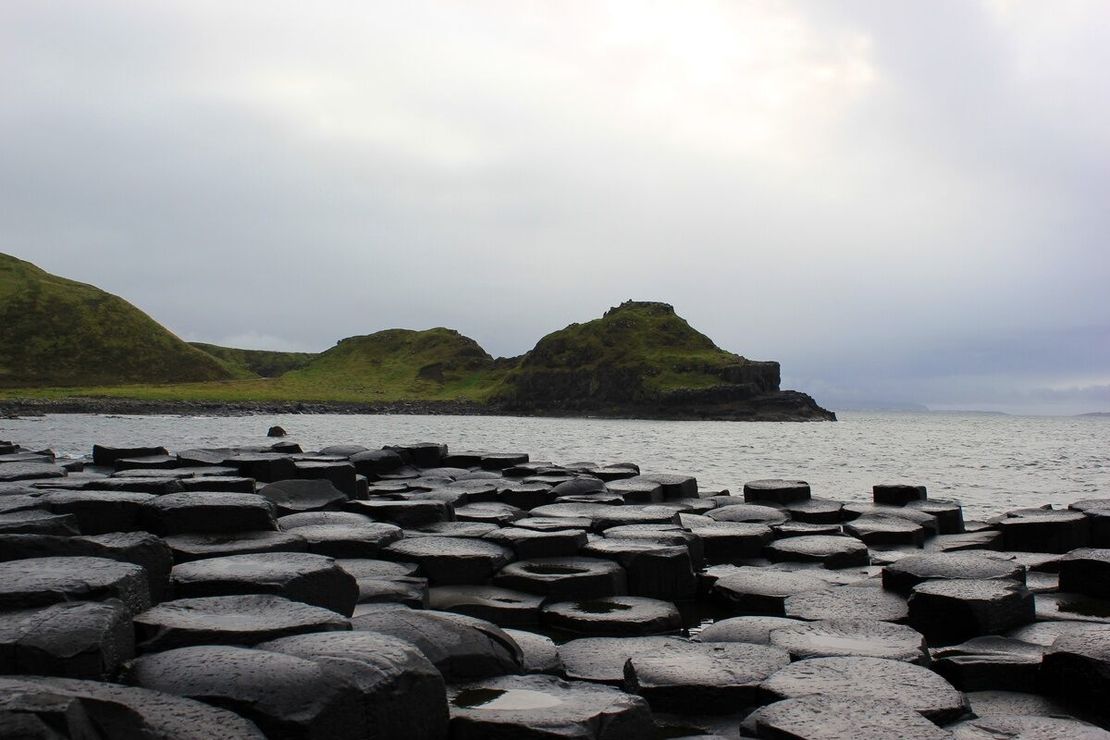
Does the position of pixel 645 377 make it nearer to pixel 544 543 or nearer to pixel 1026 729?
pixel 544 543

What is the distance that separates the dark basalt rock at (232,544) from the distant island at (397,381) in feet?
282

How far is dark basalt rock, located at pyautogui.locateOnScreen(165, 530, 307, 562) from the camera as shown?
6750 millimetres

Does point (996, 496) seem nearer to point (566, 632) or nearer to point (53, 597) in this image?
point (566, 632)

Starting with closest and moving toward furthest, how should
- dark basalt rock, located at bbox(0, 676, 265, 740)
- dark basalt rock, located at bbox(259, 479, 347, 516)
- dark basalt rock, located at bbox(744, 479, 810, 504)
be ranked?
dark basalt rock, located at bbox(0, 676, 265, 740) < dark basalt rock, located at bbox(259, 479, 347, 516) < dark basalt rock, located at bbox(744, 479, 810, 504)

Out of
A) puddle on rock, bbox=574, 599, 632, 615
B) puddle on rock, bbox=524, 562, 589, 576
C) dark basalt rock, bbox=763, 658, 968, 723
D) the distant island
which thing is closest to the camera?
dark basalt rock, bbox=763, 658, 968, 723

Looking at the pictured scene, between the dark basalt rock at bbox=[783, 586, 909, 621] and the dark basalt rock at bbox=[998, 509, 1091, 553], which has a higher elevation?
the dark basalt rock at bbox=[998, 509, 1091, 553]

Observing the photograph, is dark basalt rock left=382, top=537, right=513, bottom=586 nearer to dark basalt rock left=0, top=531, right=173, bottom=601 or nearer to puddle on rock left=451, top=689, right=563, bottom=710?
dark basalt rock left=0, top=531, right=173, bottom=601

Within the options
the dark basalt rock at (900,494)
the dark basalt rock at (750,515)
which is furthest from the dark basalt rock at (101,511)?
the dark basalt rock at (900,494)

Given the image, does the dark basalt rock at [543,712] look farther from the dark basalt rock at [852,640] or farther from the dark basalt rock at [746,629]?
the dark basalt rock at [746,629]

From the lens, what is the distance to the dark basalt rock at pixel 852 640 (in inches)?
229

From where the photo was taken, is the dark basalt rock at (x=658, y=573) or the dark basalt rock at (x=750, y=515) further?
the dark basalt rock at (x=750, y=515)

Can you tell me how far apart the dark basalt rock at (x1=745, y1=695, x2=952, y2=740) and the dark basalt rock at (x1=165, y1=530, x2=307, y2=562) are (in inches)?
158

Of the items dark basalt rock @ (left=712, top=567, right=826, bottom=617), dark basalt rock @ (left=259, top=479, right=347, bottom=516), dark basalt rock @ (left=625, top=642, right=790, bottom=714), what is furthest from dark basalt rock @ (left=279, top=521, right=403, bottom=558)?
dark basalt rock @ (left=625, top=642, right=790, bottom=714)

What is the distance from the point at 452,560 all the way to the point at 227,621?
3614 mm
